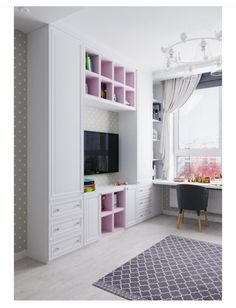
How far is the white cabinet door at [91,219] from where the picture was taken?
318 cm

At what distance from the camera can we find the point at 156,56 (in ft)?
12.7

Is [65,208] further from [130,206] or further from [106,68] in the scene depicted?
[106,68]

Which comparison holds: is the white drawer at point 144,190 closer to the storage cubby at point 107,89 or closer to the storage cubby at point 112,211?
the storage cubby at point 112,211

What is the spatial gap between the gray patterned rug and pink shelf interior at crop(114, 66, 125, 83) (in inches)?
101

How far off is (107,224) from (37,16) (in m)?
2.78

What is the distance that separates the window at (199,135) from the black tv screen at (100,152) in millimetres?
1451

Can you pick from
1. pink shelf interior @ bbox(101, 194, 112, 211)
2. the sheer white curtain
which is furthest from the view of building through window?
pink shelf interior @ bbox(101, 194, 112, 211)

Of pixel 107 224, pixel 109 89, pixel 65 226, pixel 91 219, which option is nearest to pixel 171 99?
pixel 109 89

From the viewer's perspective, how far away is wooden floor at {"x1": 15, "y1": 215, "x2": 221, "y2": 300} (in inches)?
82.4

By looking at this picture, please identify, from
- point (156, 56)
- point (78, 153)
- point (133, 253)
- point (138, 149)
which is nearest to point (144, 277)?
point (133, 253)

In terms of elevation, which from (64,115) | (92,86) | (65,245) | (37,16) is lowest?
(65,245)

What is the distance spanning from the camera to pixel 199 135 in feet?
15.6

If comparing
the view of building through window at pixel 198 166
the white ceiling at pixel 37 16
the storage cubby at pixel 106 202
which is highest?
the white ceiling at pixel 37 16

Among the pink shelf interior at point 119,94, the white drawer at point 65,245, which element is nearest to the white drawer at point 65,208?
the white drawer at point 65,245
